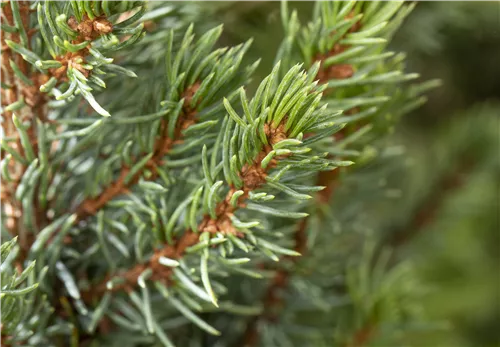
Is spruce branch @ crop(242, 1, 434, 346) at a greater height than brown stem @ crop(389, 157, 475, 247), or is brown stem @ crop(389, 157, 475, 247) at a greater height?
spruce branch @ crop(242, 1, 434, 346)

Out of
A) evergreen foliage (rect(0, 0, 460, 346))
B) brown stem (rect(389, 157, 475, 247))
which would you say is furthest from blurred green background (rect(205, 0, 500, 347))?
evergreen foliage (rect(0, 0, 460, 346))

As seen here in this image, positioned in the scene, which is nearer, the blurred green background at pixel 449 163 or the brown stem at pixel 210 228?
the brown stem at pixel 210 228

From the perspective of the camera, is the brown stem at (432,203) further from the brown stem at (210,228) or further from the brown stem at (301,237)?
the brown stem at (210,228)

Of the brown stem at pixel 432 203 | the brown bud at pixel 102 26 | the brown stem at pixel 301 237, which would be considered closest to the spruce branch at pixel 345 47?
the brown stem at pixel 301 237

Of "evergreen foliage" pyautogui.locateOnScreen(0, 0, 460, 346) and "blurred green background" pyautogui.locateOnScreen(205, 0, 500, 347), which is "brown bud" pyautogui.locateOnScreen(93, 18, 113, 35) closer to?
"evergreen foliage" pyautogui.locateOnScreen(0, 0, 460, 346)

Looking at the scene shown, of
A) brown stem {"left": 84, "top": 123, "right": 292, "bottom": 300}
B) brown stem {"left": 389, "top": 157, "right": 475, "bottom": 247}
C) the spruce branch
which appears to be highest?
the spruce branch

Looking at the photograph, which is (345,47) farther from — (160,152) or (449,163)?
(449,163)

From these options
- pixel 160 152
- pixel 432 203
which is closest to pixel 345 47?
pixel 160 152
